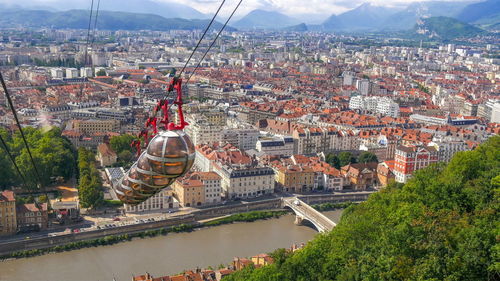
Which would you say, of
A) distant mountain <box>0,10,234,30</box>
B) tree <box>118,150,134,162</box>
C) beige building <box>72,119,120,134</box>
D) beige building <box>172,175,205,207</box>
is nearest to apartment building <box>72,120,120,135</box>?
beige building <box>72,119,120,134</box>

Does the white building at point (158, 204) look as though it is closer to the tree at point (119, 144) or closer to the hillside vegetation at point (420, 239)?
the tree at point (119, 144)

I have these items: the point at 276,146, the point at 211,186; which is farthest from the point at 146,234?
the point at 276,146

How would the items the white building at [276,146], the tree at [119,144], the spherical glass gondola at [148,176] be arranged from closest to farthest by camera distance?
1. the spherical glass gondola at [148,176]
2. the tree at [119,144]
3. the white building at [276,146]

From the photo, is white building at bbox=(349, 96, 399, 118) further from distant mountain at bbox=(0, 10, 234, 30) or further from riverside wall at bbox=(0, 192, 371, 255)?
distant mountain at bbox=(0, 10, 234, 30)

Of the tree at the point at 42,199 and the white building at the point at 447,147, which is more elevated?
the white building at the point at 447,147

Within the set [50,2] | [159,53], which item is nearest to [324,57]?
[159,53]

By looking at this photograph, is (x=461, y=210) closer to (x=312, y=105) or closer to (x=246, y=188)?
(x=246, y=188)

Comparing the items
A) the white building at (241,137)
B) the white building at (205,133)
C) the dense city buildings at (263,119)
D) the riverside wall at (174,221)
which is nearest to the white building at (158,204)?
the dense city buildings at (263,119)
